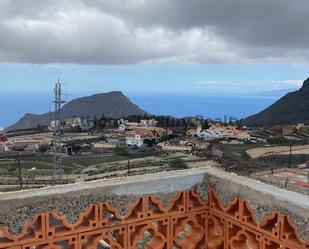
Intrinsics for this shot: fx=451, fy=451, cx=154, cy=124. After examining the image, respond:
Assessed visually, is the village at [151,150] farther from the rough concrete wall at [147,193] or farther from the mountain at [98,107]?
the rough concrete wall at [147,193]

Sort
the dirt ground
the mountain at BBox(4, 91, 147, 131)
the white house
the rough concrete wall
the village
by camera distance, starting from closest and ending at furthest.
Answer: the rough concrete wall, the village, the dirt ground, the white house, the mountain at BBox(4, 91, 147, 131)

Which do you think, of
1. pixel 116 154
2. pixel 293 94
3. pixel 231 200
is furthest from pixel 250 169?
pixel 293 94

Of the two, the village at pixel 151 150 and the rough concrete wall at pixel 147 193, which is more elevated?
the rough concrete wall at pixel 147 193

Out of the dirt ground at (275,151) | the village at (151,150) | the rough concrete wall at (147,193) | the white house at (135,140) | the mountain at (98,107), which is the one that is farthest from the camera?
the mountain at (98,107)

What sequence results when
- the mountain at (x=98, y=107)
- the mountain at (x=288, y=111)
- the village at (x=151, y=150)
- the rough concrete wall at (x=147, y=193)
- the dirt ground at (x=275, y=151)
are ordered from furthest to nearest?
the mountain at (x=98, y=107) → the mountain at (x=288, y=111) → the dirt ground at (x=275, y=151) → the village at (x=151, y=150) → the rough concrete wall at (x=147, y=193)

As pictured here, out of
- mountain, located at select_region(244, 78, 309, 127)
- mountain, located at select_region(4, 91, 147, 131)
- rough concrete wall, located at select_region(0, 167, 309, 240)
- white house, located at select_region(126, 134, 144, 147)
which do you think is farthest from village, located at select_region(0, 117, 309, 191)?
rough concrete wall, located at select_region(0, 167, 309, 240)

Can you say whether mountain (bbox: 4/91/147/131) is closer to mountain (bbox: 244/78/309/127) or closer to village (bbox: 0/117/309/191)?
village (bbox: 0/117/309/191)

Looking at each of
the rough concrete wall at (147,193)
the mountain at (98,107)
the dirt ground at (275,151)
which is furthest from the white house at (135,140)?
the rough concrete wall at (147,193)
